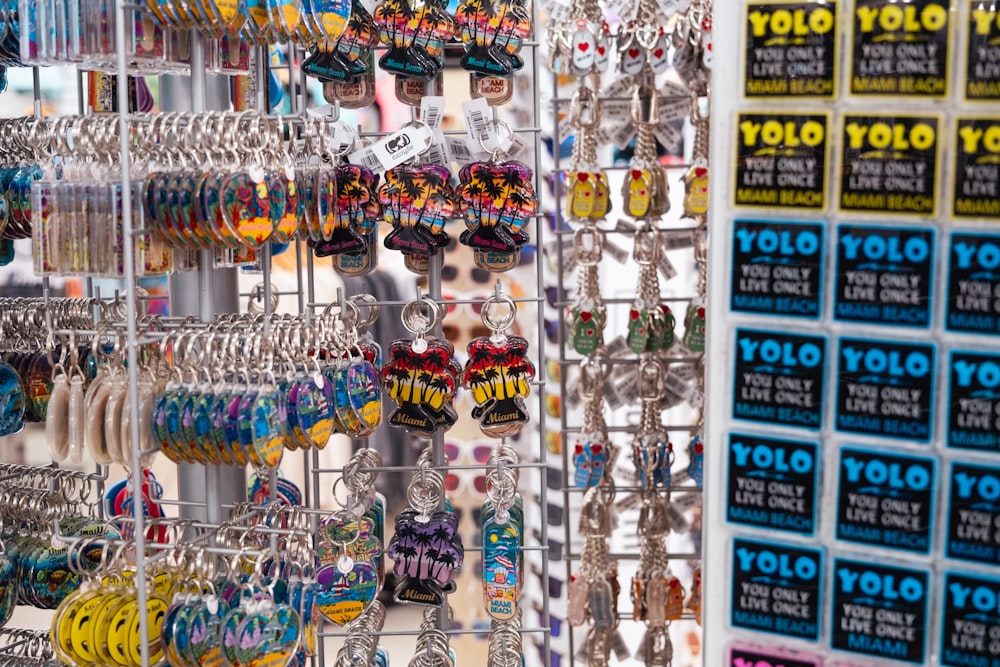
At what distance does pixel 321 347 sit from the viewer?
1898 mm

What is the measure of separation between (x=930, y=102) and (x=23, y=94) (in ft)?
10.3

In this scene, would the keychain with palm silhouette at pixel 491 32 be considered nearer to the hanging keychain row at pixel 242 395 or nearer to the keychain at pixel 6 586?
the hanging keychain row at pixel 242 395

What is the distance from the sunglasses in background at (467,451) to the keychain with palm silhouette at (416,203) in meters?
1.28

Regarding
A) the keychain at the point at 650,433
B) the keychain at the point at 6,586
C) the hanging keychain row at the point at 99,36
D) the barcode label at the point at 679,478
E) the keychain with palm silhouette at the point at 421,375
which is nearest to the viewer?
the hanging keychain row at the point at 99,36

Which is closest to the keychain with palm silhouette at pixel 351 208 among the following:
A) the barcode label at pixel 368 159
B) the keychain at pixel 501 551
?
the barcode label at pixel 368 159

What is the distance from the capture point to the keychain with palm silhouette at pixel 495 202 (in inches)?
81.4

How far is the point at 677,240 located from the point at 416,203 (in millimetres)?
769

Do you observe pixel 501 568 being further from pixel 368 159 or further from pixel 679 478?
pixel 368 159

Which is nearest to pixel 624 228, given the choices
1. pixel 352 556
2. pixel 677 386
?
pixel 677 386

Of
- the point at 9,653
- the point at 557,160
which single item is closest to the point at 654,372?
the point at 557,160

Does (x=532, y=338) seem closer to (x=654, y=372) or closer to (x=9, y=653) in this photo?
(x=654, y=372)

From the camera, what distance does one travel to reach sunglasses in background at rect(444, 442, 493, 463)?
128 inches

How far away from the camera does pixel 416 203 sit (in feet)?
6.74

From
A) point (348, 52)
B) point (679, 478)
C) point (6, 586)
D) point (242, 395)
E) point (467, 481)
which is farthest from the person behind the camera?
point (467, 481)
